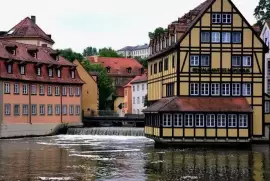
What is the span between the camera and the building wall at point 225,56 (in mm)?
57562

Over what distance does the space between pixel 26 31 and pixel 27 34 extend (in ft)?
2.98

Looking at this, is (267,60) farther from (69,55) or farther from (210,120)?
(69,55)

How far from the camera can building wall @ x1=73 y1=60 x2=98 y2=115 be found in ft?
325

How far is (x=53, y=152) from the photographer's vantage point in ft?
168

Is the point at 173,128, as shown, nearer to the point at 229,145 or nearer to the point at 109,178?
the point at 229,145

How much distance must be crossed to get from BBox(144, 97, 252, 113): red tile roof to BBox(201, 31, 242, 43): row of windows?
17.3 feet

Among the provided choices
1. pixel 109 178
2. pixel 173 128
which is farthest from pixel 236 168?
pixel 173 128

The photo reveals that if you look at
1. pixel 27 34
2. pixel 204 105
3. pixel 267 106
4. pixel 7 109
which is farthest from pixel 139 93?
pixel 204 105

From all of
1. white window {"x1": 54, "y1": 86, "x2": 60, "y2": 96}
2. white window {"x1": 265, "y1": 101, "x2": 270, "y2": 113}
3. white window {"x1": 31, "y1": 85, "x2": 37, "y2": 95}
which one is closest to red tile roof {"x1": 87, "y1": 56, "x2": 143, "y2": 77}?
white window {"x1": 54, "y1": 86, "x2": 60, "y2": 96}

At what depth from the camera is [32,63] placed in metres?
81.9

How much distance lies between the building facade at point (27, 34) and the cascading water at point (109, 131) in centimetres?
2052

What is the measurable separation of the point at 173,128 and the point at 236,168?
17039 millimetres

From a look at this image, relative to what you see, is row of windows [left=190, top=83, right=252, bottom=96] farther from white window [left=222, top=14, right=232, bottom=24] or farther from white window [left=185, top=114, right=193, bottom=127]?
white window [left=222, top=14, right=232, bottom=24]

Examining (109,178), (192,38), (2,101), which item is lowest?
(109,178)
